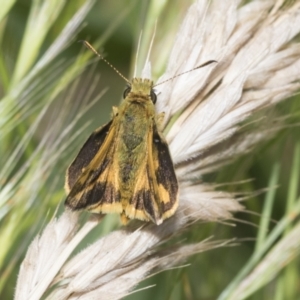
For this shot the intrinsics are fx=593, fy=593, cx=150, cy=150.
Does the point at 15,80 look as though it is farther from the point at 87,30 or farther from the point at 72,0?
the point at 87,30

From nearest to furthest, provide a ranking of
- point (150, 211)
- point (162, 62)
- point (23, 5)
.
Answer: point (150, 211), point (162, 62), point (23, 5)

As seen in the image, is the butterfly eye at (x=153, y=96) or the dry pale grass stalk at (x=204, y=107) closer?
the dry pale grass stalk at (x=204, y=107)

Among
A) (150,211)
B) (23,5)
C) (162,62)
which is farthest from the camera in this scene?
(23,5)

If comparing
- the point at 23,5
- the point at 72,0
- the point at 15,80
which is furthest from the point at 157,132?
the point at 23,5

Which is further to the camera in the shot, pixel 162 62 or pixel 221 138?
pixel 162 62

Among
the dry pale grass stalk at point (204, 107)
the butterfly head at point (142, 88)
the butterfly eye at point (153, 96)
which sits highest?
the butterfly head at point (142, 88)

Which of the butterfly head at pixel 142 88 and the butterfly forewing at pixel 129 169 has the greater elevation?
the butterfly head at pixel 142 88

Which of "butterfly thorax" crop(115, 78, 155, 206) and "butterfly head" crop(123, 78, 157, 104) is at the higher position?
"butterfly head" crop(123, 78, 157, 104)

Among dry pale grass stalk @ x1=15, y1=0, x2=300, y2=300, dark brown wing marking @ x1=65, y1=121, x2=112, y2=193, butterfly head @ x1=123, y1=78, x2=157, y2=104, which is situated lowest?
dry pale grass stalk @ x1=15, y1=0, x2=300, y2=300
